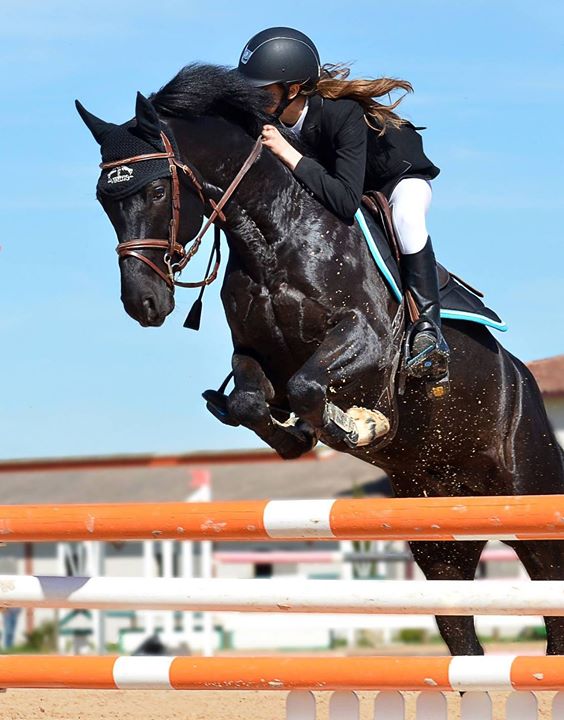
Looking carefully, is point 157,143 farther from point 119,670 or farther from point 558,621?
point 558,621

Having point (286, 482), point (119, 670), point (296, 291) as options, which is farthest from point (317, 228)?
point (286, 482)

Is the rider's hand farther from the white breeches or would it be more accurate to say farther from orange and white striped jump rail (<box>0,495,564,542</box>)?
orange and white striped jump rail (<box>0,495,564,542</box>)

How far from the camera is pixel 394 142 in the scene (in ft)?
17.2

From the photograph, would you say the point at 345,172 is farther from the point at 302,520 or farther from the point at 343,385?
the point at 302,520

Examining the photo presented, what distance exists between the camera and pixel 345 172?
4938 millimetres

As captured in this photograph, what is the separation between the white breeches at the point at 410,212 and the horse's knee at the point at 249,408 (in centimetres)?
91

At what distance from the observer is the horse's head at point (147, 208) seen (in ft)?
15.0

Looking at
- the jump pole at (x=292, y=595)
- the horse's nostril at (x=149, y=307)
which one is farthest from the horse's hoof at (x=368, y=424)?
the jump pole at (x=292, y=595)

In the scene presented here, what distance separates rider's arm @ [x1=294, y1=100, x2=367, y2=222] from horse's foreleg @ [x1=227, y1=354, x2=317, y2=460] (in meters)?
0.71

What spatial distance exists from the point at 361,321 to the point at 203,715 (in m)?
1.83

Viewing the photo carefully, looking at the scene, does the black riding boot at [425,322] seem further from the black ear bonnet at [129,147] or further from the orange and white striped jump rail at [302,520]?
the orange and white striped jump rail at [302,520]

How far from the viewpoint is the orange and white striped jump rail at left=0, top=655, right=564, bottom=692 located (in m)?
3.56

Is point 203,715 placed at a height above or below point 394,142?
below

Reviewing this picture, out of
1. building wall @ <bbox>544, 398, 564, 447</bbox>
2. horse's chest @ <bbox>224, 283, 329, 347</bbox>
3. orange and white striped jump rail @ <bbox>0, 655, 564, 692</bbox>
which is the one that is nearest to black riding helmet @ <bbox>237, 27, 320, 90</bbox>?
horse's chest @ <bbox>224, 283, 329, 347</bbox>
